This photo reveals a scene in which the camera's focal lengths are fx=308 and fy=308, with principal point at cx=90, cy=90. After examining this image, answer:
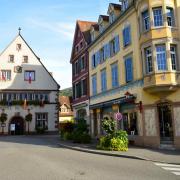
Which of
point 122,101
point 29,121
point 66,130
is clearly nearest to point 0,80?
point 29,121

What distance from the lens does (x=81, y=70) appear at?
38.5 m

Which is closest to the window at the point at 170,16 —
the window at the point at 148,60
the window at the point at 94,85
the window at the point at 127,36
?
the window at the point at 148,60

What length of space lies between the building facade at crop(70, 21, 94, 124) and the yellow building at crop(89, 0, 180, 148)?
749 centimetres

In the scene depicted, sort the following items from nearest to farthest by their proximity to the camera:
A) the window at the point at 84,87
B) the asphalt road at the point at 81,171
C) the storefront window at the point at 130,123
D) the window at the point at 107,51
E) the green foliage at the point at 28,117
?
the asphalt road at the point at 81,171 → the storefront window at the point at 130,123 → the window at the point at 107,51 → the window at the point at 84,87 → the green foliage at the point at 28,117

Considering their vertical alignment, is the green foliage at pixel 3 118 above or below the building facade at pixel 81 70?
below

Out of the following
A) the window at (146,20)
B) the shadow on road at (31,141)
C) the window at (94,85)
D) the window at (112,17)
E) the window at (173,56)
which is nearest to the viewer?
the window at (173,56)

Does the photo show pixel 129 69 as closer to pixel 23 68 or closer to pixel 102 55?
pixel 102 55

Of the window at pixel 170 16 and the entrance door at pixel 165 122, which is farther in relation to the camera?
the window at pixel 170 16

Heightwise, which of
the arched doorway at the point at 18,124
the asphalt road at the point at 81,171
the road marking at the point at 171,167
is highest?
the arched doorway at the point at 18,124

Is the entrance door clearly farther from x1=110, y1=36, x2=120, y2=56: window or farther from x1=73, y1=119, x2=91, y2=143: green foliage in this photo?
x1=110, y1=36, x2=120, y2=56: window

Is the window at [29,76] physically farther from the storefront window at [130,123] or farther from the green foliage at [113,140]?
the green foliage at [113,140]

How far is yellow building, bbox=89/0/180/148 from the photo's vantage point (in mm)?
21547

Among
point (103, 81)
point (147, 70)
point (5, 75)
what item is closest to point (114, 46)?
point (103, 81)

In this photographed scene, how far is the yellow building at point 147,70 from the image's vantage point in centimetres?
2155
